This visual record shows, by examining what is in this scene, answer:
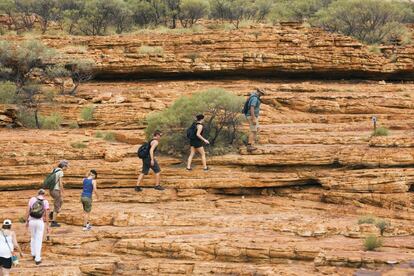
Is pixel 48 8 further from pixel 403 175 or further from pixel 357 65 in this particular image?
pixel 403 175

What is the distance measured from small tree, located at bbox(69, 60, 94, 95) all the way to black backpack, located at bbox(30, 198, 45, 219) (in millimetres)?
12425

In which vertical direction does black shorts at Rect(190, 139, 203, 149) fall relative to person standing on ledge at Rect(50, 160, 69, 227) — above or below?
above

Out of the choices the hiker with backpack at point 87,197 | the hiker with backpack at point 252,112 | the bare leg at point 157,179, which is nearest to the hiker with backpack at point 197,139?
the bare leg at point 157,179

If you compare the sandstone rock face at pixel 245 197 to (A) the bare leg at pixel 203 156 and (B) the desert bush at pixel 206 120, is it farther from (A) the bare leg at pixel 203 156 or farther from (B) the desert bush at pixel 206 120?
(B) the desert bush at pixel 206 120

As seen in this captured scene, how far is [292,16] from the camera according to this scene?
142ft

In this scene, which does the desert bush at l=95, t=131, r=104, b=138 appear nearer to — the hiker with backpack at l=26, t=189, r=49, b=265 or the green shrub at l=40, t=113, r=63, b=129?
the green shrub at l=40, t=113, r=63, b=129

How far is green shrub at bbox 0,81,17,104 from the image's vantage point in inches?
881

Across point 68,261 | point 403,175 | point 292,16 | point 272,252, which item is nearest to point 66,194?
point 68,261

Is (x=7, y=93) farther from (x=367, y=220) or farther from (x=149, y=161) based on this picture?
(x=367, y=220)

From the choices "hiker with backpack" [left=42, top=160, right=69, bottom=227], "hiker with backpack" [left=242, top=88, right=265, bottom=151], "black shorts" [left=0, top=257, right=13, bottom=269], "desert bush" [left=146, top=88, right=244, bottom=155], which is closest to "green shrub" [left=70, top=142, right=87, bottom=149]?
"desert bush" [left=146, top=88, right=244, bottom=155]

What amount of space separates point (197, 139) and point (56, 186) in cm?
400

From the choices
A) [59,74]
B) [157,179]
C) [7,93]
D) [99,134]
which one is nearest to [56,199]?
[157,179]

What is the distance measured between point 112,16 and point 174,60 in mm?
12814

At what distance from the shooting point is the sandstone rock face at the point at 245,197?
12.4 m
